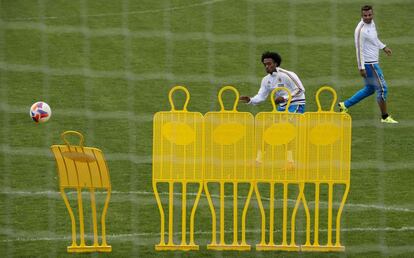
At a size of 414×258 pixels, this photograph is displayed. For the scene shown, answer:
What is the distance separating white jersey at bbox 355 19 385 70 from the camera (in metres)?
15.7

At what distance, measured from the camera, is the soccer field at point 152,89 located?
1173 centimetres

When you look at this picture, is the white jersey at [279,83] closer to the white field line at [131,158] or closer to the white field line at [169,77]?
the white field line at [131,158]

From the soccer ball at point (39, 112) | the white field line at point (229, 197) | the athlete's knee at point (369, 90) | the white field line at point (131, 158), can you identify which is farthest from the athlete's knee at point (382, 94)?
the soccer ball at point (39, 112)

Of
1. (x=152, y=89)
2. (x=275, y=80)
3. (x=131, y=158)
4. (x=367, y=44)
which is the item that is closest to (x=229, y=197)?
(x=275, y=80)

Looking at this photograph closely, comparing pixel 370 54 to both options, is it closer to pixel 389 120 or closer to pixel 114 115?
pixel 389 120

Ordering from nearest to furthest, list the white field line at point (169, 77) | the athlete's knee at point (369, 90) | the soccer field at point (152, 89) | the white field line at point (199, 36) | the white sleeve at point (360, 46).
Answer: the soccer field at point (152, 89)
the white sleeve at point (360, 46)
the athlete's knee at point (369, 90)
the white field line at point (169, 77)
the white field line at point (199, 36)

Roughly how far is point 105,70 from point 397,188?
6.13 meters

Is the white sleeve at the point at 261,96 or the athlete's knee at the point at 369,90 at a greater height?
the athlete's knee at the point at 369,90

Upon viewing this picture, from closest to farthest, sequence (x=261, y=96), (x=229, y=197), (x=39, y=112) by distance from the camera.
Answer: (x=229, y=197) → (x=39, y=112) → (x=261, y=96)

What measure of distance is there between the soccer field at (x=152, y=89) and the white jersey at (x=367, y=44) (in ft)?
2.89

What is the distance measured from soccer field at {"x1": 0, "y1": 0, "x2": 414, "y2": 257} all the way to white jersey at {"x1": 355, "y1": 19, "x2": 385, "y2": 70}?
88cm

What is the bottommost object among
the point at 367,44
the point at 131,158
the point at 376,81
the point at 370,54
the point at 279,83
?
the point at 131,158

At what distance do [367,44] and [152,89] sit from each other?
3.25 m

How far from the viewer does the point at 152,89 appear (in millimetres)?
17391
